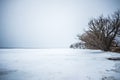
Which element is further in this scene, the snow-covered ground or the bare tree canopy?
the bare tree canopy

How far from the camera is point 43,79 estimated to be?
3.86m

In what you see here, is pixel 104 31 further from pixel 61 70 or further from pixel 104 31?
pixel 61 70

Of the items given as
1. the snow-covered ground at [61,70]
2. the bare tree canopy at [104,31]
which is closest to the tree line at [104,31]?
the bare tree canopy at [104,31]

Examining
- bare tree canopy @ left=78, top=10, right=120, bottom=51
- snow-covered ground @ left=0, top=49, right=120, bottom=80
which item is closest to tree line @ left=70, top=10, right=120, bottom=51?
bare tree canopy @ left=78, top=10, right=120, bottom=51

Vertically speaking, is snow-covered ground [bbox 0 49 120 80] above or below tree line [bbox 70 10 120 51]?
below

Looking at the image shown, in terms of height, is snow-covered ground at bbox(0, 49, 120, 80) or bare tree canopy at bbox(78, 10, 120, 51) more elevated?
bare tree canopy at bbox(78, 10, 120, 51)

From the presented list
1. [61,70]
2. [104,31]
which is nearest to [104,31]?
[104,31]

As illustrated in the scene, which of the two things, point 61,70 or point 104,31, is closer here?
point 61,70

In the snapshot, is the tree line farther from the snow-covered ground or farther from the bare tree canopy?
the snow-covered ground

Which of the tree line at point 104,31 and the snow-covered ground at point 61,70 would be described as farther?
the tree line at point 104,31

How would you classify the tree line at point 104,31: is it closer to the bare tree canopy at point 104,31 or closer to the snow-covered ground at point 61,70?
the bare tree canopy at point 104,31

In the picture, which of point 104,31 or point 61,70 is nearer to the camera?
point 61,70

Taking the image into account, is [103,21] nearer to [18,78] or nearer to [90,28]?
[90,28]

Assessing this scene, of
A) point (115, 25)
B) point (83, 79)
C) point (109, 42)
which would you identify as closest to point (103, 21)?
point (115, 25)
